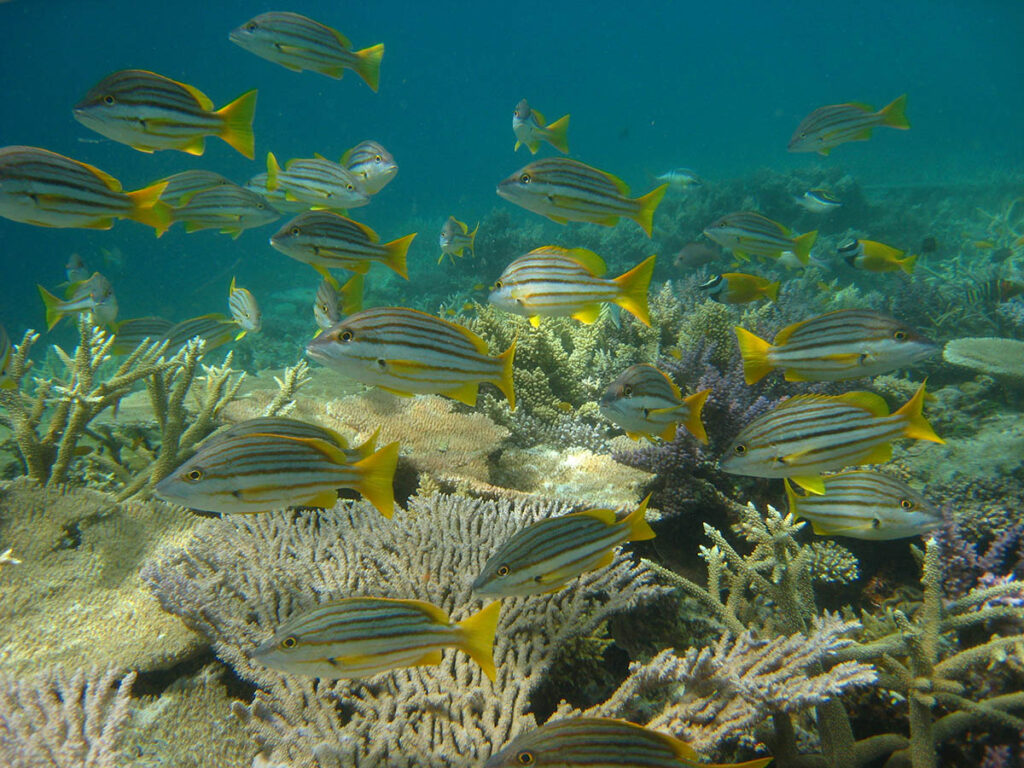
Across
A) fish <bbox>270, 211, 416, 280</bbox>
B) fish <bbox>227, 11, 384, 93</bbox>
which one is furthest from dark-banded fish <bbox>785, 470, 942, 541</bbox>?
fish <bbox>227, 11, 384, 93</bbox>

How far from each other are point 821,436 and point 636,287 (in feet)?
4.11

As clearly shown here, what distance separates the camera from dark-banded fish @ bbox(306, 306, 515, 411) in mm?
2068

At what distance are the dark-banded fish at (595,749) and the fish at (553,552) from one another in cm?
50

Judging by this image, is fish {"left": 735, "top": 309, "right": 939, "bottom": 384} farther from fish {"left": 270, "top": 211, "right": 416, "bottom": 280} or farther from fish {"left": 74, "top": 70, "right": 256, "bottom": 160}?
fish {"left": 74, "top": 70, "right": 256, "bottom": 160}

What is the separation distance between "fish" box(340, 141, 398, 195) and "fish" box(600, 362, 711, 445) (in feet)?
12.1

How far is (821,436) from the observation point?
2205mm

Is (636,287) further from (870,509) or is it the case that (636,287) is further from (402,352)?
(870,509)

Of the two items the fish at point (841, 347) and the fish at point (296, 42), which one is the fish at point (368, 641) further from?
the fish at point (296, 42)

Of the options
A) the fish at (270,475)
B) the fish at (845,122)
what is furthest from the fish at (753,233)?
the fish at (270,475)

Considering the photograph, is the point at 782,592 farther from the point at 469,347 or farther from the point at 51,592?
the point at 51,592

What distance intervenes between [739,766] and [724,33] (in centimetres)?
15888

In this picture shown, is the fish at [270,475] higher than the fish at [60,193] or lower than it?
lower

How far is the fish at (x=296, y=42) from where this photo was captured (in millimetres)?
3943

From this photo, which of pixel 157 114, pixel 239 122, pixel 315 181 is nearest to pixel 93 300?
pixel 315 181
